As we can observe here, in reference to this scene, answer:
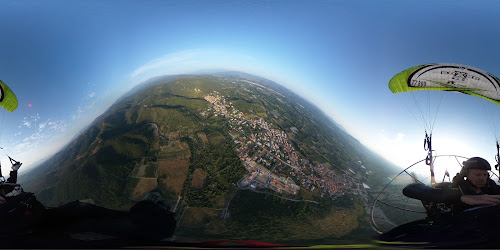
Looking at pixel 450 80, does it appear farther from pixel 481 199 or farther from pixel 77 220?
pixel 77 220

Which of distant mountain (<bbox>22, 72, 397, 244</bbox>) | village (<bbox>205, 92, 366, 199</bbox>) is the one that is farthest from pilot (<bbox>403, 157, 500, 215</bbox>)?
village (<bbox>205, 92, 366, 199</bbox>)

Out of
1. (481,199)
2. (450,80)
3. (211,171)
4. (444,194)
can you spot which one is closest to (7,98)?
(211,171)

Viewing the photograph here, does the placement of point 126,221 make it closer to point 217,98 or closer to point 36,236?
point 36,236

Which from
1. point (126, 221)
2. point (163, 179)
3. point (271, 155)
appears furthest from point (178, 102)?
point (126, 221)

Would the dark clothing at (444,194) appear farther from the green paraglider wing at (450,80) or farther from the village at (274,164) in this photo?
the village at (274,164)

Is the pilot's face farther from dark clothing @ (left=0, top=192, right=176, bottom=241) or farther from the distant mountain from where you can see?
dark clothing @ (left=0, top=192, right=176, bottom=241)

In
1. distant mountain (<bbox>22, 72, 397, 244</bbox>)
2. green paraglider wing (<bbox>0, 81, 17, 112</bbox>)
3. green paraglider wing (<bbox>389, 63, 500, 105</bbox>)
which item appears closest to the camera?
green paraglider wing (<bbox>389, 63, 500, 105</bbox>)

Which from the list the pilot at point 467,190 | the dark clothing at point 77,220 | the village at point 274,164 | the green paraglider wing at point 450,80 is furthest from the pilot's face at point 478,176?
the village at point 274,164
